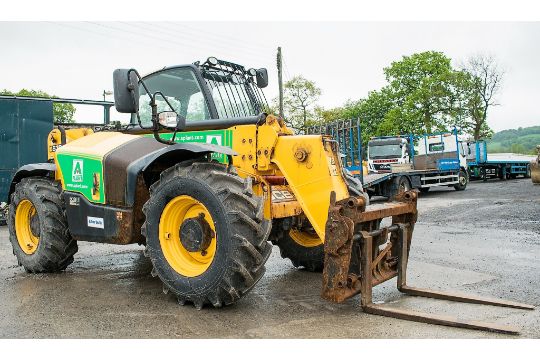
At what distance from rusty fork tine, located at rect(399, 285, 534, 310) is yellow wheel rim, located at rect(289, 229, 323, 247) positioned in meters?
1.42

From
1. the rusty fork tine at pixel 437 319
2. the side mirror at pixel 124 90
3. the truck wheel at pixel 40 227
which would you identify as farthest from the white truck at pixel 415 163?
the side mirror at pixel 124 90

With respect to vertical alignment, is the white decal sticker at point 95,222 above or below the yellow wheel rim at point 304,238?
above

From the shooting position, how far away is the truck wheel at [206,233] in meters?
4.52

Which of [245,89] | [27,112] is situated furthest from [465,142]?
[245,89]

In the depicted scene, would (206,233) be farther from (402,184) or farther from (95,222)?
(402,184)

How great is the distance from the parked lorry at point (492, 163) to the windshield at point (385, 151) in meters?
7.81

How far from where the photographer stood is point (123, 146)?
19.4ft

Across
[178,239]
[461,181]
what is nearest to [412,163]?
[461,181]

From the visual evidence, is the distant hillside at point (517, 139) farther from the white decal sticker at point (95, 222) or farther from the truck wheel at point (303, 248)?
the white decal sticker at point (95, 222)

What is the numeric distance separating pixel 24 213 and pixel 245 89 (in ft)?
11.2

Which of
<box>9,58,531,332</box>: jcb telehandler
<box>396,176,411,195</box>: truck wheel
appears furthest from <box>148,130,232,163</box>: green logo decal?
<box>396,176,411,195</box>: truck wheel

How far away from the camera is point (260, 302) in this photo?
5.14 metres

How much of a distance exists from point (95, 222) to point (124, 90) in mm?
1736

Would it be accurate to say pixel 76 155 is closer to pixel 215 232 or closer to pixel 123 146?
pixel 123 146
